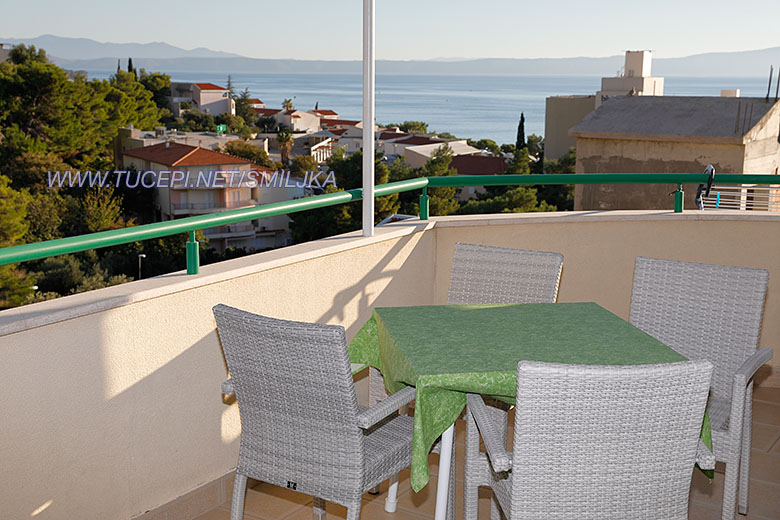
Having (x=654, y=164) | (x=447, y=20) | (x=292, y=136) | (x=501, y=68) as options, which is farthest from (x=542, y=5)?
(x=292, y=136)

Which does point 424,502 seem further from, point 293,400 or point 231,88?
point 231,88

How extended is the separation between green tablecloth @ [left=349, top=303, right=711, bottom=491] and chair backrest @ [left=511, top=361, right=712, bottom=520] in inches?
12.5

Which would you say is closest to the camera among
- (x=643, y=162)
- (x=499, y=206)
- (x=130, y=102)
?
(x=499, y=206)

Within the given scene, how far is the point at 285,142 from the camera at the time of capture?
9.62 m

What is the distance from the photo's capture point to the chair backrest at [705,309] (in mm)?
2619

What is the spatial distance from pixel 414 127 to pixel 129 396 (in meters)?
10.2

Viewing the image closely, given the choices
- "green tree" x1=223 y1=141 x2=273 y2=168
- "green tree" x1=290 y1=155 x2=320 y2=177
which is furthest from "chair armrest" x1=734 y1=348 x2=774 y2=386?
"green tree" x1=223 y1=141 x2=273 y2=168

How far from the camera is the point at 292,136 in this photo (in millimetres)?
9734

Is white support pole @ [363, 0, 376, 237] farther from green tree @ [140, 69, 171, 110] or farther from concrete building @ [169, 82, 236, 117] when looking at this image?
green tree @ [140, 69, 171, 110]

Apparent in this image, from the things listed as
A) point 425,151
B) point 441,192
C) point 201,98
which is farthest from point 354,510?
point 425,151

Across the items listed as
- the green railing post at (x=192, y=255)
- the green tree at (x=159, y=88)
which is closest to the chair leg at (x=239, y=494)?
the green railing post at (x=192, y=255)

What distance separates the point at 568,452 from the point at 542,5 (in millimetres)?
35917

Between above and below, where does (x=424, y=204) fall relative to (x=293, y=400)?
above

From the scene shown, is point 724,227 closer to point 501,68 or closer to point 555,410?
point 555,410
